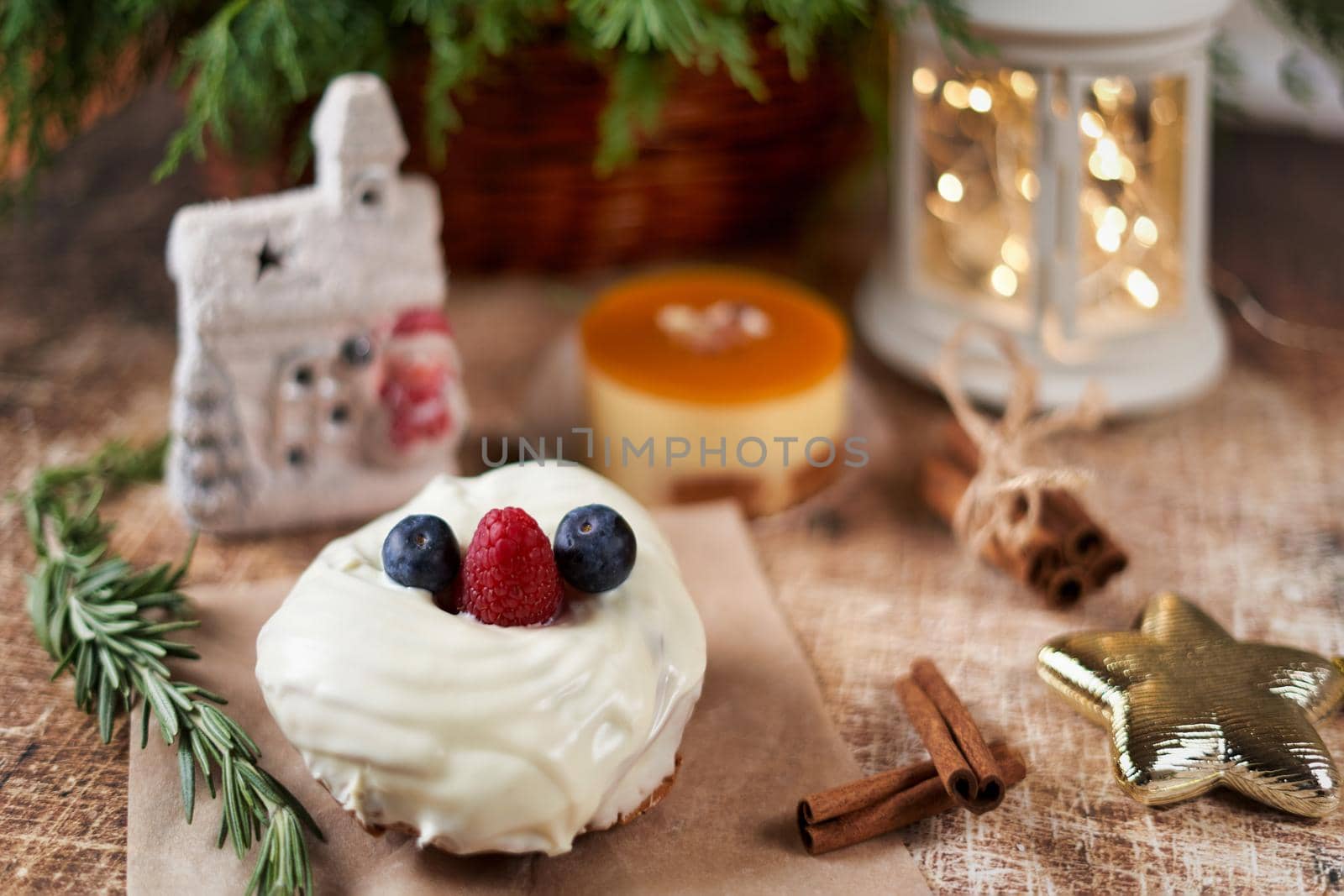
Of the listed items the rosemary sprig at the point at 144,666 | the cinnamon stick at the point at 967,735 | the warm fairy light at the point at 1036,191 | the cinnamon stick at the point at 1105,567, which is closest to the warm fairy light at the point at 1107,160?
the warm fairy light at the point at 1036,191

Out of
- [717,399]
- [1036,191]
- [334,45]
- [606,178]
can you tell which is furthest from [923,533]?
→ [334,45]

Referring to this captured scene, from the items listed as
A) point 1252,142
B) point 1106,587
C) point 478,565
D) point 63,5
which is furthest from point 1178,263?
point 63,5

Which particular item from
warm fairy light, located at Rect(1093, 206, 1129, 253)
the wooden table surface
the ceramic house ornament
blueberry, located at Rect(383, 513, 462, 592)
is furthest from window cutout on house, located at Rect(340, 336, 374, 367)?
warm fairy light, located at Rect(1093, 206, 1129, 253)

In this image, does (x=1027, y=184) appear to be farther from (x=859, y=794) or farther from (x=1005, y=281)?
(x=859, y=794)

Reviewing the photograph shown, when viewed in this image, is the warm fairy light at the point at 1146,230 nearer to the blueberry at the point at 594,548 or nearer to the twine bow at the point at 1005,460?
the twine bow at the point at 1005,460

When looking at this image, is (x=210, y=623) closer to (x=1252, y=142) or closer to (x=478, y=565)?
(x=478, y=565)
